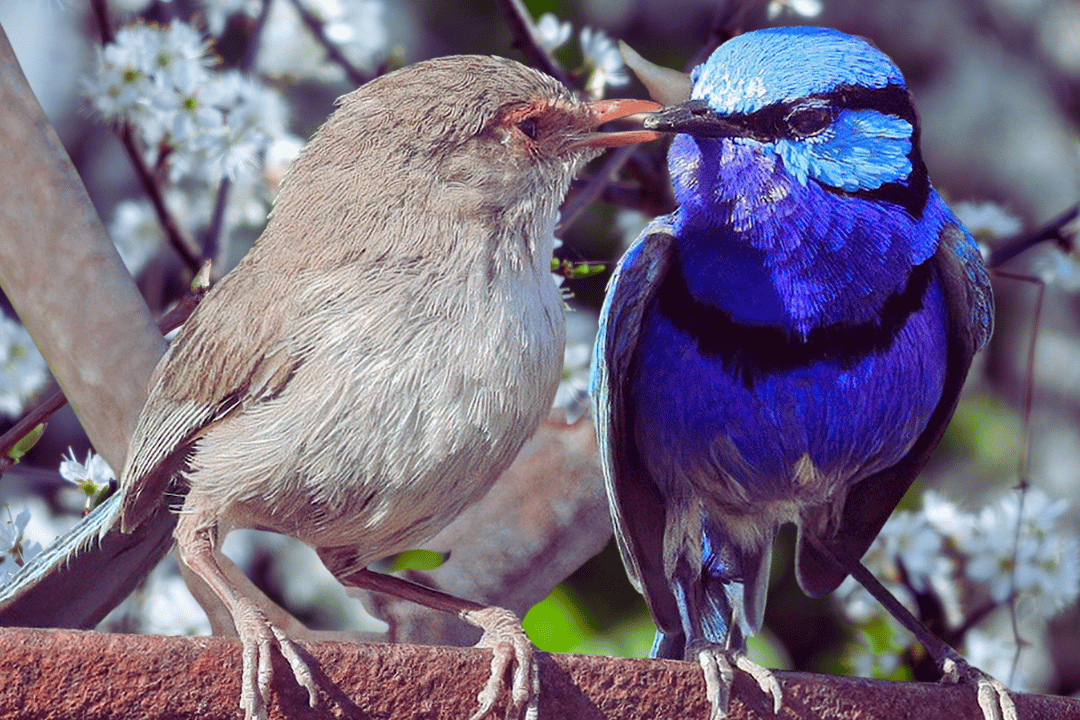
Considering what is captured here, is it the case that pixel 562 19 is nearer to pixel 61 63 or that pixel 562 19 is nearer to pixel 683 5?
pixel 683 5

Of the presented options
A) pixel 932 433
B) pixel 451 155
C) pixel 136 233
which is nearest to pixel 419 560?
pixel 136 233

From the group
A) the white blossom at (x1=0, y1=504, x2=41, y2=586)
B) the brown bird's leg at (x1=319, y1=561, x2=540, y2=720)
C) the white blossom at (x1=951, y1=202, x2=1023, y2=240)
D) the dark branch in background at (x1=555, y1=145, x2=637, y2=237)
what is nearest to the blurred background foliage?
the white blossom at (x1=951, y1=202, x2=1023, y2=240)

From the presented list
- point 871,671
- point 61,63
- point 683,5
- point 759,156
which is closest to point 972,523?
point 871,671

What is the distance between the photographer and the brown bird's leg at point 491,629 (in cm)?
163

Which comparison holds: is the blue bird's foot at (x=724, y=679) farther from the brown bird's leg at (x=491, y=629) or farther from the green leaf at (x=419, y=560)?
the green leaf at (x=419, y=560)

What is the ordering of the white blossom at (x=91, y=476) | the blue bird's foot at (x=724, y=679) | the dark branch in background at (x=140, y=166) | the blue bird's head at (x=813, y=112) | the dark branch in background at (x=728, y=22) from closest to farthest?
the blue bird's foot at (x=724, y=679), the blue bird's head at (x=813, y=112), the white blossom at (x=91, y=476), the dark branch in background at (x=140, y=166), the dark branch in background at (x=728, y=22)

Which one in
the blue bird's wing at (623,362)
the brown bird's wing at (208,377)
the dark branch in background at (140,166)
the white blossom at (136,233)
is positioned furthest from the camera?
the white blossom at (136,233)

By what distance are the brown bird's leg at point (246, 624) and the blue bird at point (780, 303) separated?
518mm

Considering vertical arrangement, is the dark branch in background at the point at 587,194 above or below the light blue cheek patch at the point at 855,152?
below

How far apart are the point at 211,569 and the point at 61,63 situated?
2.55m

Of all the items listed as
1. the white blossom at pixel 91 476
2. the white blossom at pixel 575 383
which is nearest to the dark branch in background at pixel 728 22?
the white blossom at pixel 575 383

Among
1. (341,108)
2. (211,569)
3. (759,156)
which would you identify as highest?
(341,108)

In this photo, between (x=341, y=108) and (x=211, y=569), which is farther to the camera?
(x=341, y=108)

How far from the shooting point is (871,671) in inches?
116
